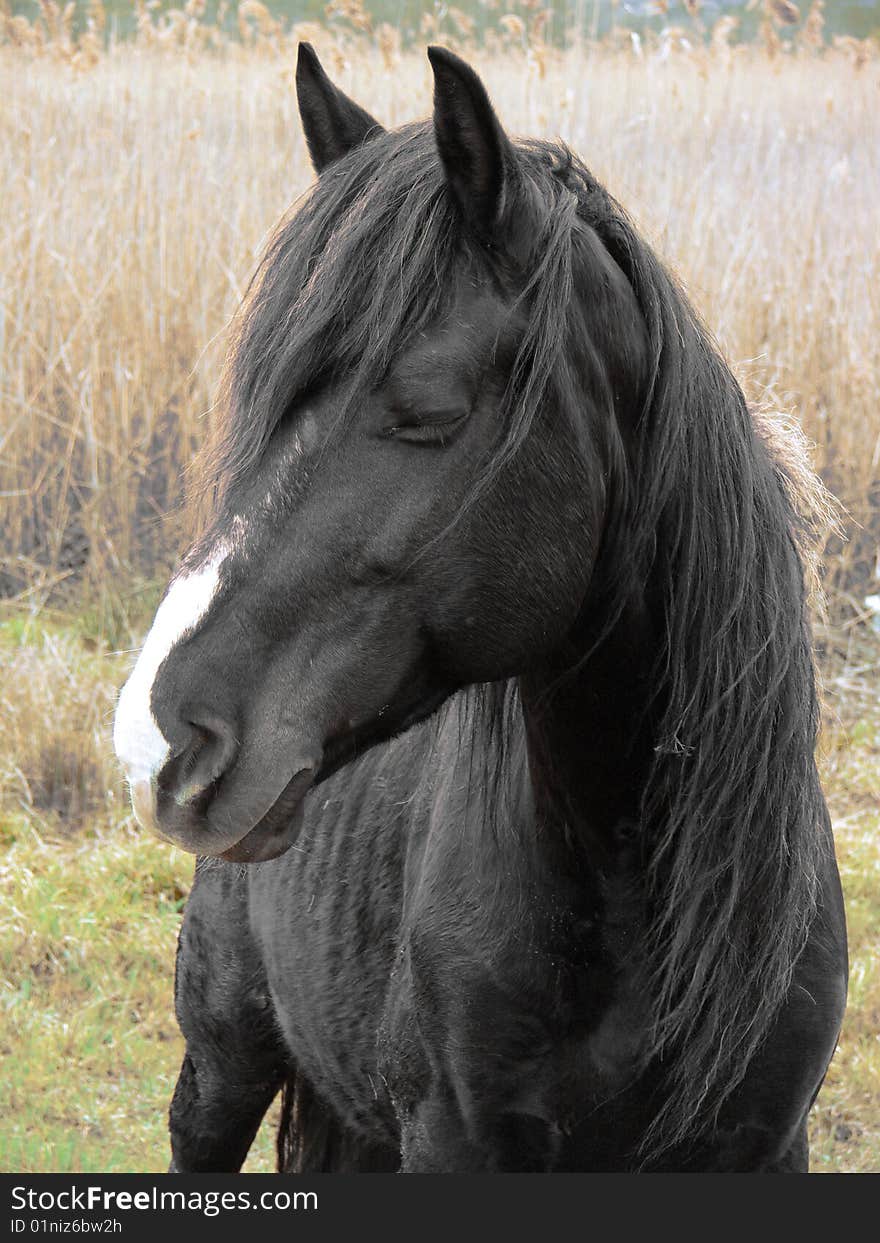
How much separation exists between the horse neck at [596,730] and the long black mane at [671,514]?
30 mm

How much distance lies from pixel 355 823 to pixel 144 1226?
73 centimetres

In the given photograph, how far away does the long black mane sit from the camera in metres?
1.47

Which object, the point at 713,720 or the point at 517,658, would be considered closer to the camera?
the point at 517,658

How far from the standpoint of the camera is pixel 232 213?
218 inches

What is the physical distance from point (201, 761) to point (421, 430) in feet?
1.39

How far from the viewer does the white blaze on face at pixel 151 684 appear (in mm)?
1364

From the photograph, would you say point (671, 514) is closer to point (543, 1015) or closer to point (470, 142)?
point (470, 142)

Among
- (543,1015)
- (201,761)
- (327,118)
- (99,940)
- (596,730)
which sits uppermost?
(327,118)

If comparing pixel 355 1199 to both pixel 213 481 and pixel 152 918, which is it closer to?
pixel 213 481

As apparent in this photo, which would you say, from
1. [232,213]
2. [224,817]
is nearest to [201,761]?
[224,817]

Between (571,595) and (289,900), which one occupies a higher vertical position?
(571,595)

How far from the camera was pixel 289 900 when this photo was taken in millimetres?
2391

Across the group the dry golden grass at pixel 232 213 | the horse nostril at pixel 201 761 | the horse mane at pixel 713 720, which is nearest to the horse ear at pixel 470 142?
the horse mane at pixel 713 720

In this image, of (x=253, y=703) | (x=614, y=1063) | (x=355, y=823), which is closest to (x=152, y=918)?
(x=355, y=823)
